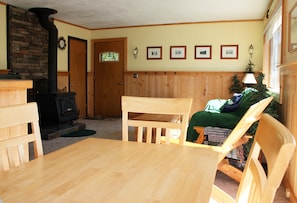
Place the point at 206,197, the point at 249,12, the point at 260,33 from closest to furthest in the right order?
the point at 206,197, the point at 249,12, the point at 260,33

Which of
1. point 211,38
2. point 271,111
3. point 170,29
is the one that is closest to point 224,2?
point 211,38

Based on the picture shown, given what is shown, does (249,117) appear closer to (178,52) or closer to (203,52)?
(203,52)

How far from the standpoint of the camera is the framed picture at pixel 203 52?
6379mm

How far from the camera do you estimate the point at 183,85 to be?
6578mm

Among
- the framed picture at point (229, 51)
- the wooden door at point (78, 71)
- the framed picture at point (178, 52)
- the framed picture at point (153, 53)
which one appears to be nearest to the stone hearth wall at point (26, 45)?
the wooden door at point (78, 71)

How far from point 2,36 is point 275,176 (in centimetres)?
522

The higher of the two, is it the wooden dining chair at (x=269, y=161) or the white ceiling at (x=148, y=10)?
the white ceiling at (x=148, y=10)

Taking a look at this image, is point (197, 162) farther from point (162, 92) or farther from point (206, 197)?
point (162, 92)

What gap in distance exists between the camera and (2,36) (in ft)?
15.9

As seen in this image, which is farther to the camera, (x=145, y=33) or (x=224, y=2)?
(x=145, y=33)

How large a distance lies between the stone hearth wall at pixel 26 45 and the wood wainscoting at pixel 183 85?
2.13 metres

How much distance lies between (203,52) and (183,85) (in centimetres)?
87

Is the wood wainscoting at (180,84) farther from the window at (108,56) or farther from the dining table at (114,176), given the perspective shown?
the dining table at (114,176)

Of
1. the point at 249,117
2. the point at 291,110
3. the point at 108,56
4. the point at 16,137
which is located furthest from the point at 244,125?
the point at 108,56
